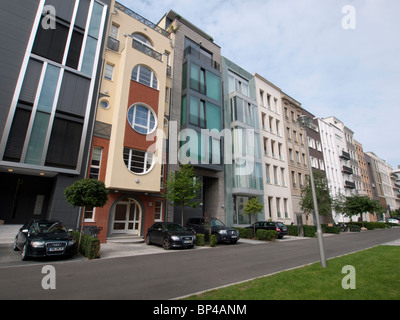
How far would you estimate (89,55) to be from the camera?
17.4 m

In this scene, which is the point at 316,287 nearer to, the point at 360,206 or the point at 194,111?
the point at 194,111

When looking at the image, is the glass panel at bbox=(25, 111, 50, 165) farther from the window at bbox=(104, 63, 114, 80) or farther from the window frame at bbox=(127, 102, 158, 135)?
the window at bbox=(104, 63, 114, 80)

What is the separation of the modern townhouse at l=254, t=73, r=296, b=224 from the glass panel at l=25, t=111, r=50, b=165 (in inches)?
912

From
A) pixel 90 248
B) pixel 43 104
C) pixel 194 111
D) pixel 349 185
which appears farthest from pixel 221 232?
pixel 349 185

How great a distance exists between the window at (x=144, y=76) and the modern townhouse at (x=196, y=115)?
277 cm

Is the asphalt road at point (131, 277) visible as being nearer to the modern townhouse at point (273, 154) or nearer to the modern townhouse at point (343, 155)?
the modern townhouse at point (273, 154)

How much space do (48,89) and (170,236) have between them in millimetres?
12760

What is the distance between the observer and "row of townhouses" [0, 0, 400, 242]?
47.1 feet

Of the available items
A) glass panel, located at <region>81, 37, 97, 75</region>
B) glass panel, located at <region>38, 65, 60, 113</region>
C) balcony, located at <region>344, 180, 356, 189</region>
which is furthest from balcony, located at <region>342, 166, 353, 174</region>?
glass panel, located at <region>38, 65, 60, 113</region>

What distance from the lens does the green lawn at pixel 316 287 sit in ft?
15.3

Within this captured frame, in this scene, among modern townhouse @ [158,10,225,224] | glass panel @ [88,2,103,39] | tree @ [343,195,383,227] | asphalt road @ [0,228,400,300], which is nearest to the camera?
asphalt road @ [0,228,400,300]
